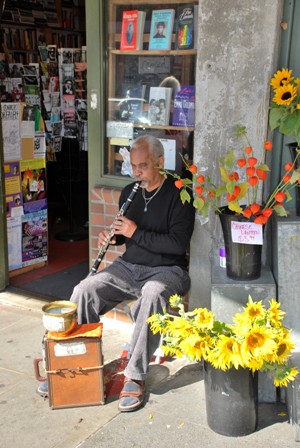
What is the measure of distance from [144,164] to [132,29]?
3.48ft

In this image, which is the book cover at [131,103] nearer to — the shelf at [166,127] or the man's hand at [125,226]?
the shelf at [166,127]

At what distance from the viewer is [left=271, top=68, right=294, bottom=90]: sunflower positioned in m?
2.94

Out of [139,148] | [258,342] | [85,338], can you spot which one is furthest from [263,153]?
[85,338]

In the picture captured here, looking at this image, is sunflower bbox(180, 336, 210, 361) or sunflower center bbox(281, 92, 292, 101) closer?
sunflower bbox(180, 336, 210, 361)

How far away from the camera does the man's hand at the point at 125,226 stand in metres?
3.31

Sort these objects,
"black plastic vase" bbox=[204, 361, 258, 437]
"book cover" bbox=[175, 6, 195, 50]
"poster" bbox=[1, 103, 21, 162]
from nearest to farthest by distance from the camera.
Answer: "black plastic vase" bbox=[204, 361, 258, 437]
"book cover" bbox=[175, 6, 195, 50]
"poster" bbox=[1, 103, 21, 162]

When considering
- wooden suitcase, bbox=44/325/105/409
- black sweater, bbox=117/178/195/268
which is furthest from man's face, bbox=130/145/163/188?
wooden suitcase, bbox=44/325/105/409

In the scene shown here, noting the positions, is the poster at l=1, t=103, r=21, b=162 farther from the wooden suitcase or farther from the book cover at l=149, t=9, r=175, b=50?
the wooden suitcase

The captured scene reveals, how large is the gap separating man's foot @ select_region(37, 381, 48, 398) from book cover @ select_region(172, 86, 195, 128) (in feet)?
6.02

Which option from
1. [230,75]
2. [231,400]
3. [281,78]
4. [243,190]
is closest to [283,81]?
[281,78]

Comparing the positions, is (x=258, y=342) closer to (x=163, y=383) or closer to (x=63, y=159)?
(x=163, y=383)

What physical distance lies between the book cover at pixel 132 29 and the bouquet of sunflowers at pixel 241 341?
203 cm

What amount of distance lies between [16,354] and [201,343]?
5.19ft

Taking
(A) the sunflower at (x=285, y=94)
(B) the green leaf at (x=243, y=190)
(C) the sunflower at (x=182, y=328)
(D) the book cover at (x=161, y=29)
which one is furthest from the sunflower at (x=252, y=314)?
(D) the book cover at (x=161, y=29)
